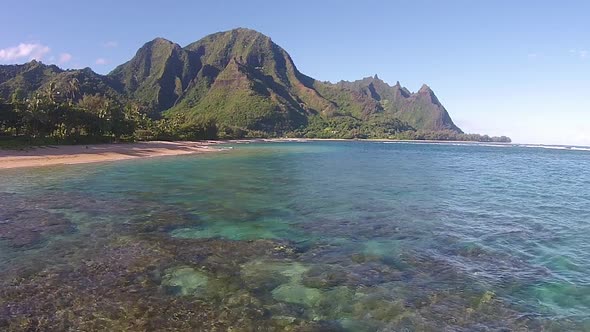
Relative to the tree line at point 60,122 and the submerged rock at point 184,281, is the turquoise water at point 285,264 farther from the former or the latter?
the tree line at point 60,122

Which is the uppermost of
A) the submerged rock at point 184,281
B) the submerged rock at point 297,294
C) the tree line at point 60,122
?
the tree line at point 60,122

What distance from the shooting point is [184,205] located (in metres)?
24.0

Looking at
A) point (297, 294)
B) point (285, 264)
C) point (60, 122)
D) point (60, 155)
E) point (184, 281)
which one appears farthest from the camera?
point (60, 122)

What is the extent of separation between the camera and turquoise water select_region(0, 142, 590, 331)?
939 centimetres

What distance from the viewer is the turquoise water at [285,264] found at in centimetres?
939

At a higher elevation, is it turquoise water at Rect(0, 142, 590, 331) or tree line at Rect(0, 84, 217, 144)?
tree line at Rect(0, 84, 217, 144)

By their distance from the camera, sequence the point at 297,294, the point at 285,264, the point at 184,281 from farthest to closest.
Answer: the point at 285,264 → the point at 184,281 → the point at 297,294

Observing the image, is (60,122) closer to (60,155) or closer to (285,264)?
(60,155)

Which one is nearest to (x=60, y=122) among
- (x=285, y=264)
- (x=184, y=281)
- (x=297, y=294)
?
(x=184, y=281)

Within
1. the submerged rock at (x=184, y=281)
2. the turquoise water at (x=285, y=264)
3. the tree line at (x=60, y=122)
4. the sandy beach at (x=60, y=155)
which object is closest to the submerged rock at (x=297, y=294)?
the turquoise water at (x=285, y=264)

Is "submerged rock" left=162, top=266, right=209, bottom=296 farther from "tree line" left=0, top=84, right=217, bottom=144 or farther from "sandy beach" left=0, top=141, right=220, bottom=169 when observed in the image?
"tree line" left=0, top=84, right=217, bottom=144

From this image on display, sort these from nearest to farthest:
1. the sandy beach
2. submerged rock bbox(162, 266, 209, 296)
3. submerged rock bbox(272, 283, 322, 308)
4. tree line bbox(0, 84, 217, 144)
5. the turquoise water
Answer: the turquoise water, submerged rock bbox(272, 283, 322, 308), submerged rock bbox(162, 266, 209, 296), the sandy beach, tree line bbox(0, 84, 217, 144)

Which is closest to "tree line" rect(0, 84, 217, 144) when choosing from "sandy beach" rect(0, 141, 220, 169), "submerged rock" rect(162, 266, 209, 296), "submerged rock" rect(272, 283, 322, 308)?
"sandy beach" rect(0, 141, 220, 169)

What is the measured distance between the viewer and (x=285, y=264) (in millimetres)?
13219
